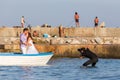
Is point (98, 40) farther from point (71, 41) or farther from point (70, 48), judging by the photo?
point (70, 48)

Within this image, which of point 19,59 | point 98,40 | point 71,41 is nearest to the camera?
point 19,59

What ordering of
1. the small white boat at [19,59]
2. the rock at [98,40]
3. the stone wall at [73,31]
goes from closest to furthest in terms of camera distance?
the small white boat at [19,59]
the rock at [98,40]
the stone wall at [73,31]

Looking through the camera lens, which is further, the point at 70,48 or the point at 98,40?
the point at 98,40

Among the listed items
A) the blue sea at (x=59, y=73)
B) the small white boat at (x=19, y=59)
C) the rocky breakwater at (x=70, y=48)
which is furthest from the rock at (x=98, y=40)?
the small white boat at (x=19, y=59)

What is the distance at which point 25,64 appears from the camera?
3062 centimetres

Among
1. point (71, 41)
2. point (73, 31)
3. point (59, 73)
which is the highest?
point (73, 31)

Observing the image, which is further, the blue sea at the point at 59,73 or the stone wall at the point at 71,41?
the stone wall at the point at 71,41

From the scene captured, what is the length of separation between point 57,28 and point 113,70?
1496 centimetres

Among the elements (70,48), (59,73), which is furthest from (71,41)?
(59,73)

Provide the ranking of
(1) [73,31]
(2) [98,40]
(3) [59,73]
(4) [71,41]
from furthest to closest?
(1) [73,31] < (2) [98,40] < (4) [71,41] < (3) [59,73]

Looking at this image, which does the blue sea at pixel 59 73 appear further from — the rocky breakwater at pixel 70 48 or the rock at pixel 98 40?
the rock at pixel 98 40

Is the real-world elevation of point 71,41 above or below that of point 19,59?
above

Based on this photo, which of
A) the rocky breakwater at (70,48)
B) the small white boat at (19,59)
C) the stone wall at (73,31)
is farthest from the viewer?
the stone wall at (73,31)

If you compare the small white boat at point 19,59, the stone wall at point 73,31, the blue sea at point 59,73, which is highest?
the stone wall at point 73,31
